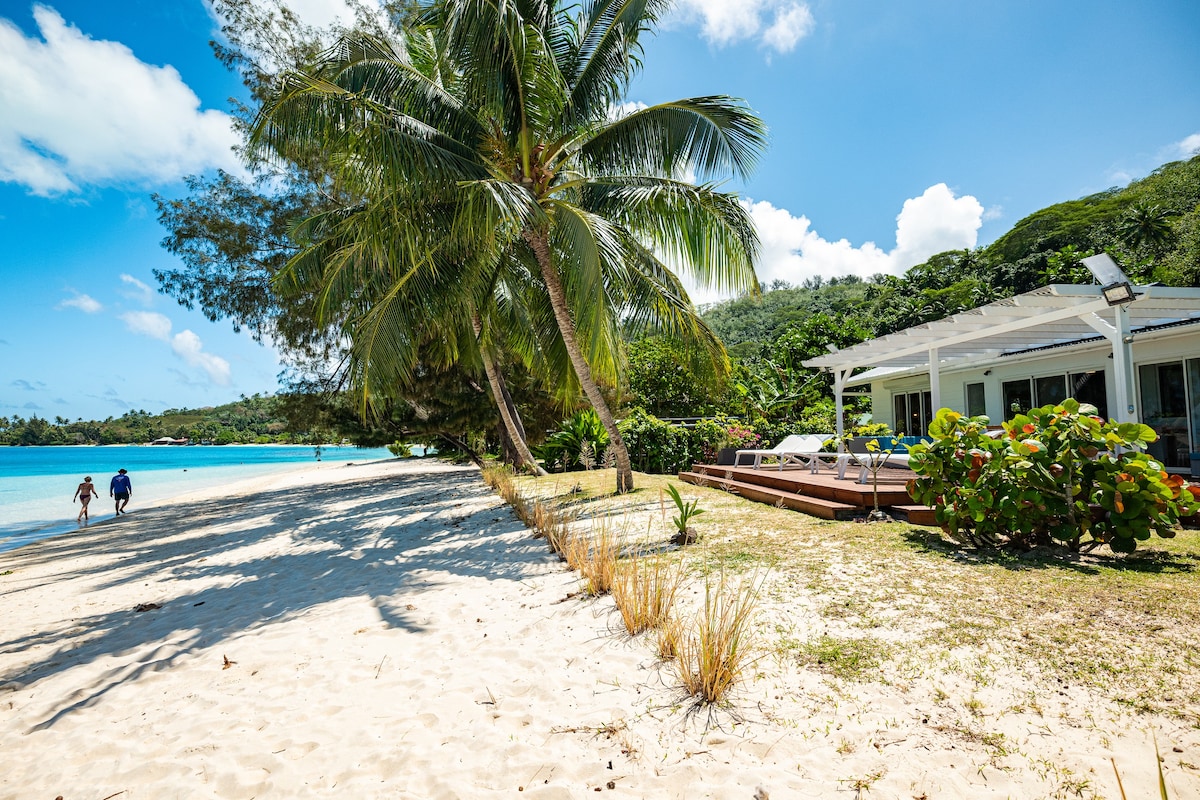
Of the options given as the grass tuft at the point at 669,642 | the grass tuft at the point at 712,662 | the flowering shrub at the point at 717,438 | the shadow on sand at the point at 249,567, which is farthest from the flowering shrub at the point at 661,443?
the grass tuft at the point at 712,662

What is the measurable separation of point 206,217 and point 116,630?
13.7m

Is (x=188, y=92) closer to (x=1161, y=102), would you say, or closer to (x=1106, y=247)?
(x=1161, y=102)

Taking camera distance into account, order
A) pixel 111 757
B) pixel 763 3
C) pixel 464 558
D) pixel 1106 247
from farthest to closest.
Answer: pixel 1106 247, pixel 763 3, pixel 464 558, pixel 111 757

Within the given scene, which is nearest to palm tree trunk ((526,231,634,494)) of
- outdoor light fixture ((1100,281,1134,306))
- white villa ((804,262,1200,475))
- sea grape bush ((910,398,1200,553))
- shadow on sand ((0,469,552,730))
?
shadow on sand ((0,469,552,730))

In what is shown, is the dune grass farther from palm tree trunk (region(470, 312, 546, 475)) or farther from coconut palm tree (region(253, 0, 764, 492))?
palm tree trunk (region(470, 312, 546, 475))

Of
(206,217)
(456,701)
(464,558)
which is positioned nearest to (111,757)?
(456,701)

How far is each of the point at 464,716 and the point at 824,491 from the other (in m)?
6.08

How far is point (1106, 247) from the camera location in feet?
105

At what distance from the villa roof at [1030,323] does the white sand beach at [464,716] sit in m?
6.41

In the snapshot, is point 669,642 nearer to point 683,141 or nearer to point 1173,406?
point 683,141

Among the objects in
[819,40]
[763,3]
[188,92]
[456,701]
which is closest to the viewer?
[456,701]

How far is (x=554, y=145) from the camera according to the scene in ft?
29.2

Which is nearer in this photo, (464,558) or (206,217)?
(464,558)

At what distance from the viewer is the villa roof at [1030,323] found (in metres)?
7.44
